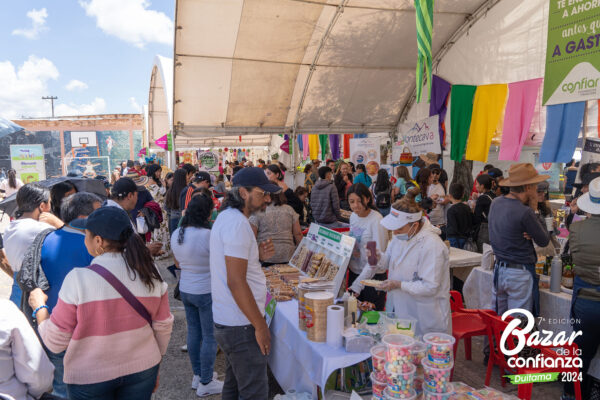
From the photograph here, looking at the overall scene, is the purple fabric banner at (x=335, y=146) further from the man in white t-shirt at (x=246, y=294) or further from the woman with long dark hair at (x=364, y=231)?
the man in white t-shirt at (x=246, y=294)

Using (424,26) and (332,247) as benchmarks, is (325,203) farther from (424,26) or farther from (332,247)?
(424,26)

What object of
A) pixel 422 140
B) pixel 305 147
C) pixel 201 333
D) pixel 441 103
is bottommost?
pixel 201 333

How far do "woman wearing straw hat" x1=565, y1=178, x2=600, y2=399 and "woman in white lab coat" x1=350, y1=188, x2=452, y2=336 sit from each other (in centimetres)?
104

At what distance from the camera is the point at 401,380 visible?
1879 millimetres

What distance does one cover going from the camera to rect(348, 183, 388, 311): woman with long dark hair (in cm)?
379

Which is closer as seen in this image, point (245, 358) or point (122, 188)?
point (245, 358)

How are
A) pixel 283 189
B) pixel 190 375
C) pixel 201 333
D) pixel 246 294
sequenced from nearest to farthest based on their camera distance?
1. pixel 246 294
2. pixel 201 333
3. pixel 190 375
4. pixel 283 189

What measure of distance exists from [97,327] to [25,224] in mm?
1388

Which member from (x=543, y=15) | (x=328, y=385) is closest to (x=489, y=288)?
(x=328, y=385)

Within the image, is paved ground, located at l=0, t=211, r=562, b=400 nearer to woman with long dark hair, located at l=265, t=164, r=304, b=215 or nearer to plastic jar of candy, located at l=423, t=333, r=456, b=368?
plastic jar of candy, located at l=423, t=333, r=456, b=368

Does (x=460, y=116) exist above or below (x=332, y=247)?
above

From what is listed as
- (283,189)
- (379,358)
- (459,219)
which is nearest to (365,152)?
(283,189)

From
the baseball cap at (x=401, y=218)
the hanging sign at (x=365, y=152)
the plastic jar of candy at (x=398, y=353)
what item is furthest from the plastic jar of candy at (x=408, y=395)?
the hanging sign at (x=365, y=152)

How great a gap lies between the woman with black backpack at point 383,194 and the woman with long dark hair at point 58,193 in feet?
17.8
